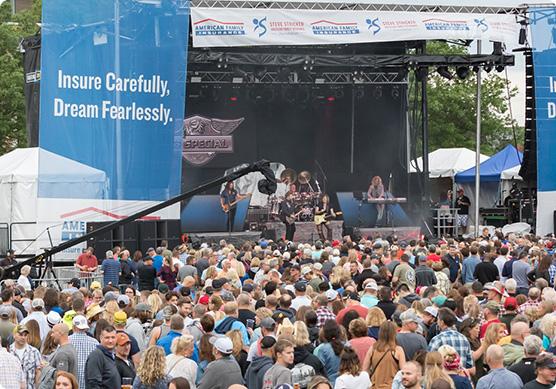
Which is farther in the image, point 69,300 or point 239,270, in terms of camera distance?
point 239,270

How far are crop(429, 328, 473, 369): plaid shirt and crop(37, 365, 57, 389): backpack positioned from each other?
302 centimetres

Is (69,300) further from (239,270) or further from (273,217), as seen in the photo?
(273,217)

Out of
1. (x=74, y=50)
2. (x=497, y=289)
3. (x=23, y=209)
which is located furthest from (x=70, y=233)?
(x=497, y=289)

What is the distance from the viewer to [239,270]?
18.7 m

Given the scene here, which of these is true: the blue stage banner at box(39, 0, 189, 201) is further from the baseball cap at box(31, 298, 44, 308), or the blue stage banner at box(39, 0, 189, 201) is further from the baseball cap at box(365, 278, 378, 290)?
the baseball cap at box(365, 278, 378, 290)

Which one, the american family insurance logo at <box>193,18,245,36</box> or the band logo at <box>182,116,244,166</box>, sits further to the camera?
the band logo at <box>182,116,244,166</box>

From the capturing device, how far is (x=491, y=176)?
4188 cm

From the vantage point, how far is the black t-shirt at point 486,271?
18.5 metres

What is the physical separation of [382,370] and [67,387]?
2.75 metres

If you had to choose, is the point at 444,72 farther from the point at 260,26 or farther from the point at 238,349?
the point at 238,349

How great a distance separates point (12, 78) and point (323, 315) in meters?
36.5

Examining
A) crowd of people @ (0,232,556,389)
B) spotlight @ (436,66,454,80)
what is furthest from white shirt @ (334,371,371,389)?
spotlight @ (436,66,454,80)

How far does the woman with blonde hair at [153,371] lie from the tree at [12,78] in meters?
38.4

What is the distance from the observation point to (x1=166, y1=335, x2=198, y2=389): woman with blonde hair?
32.5 ft
